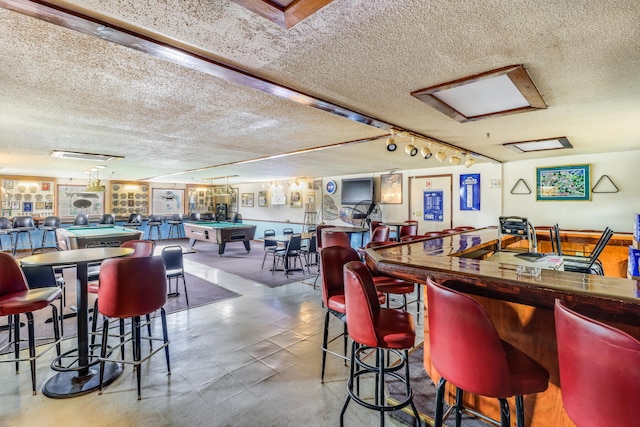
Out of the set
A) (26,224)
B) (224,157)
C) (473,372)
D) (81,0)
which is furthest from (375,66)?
(26,224)

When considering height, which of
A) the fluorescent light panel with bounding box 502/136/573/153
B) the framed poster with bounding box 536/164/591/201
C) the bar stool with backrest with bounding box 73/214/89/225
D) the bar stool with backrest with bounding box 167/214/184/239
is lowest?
the bar stool with backrest with bounding box 167/214/184/239

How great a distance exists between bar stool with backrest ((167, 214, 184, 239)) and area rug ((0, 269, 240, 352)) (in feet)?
18.8

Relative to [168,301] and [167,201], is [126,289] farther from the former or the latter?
[167,201]

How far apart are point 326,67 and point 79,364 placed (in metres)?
3.02

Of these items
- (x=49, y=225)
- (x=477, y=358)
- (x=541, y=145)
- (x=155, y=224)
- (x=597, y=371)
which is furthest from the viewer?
(x=155, y=224)

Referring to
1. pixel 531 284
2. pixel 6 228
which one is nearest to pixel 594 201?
pixel 531 284

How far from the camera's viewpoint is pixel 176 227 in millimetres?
12438

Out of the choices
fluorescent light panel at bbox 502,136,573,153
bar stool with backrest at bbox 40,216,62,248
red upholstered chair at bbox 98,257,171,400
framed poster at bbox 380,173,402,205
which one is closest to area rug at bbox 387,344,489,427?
red upholstered chair at bbox 98,257,171,400

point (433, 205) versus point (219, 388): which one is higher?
point (433, 205)

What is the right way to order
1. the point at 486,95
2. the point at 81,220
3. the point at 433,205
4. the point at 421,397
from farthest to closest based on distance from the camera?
the point at 81,220 → the point at 433,205 → the point at 486,95 → the point at 421,397

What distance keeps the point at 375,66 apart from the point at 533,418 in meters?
2.34

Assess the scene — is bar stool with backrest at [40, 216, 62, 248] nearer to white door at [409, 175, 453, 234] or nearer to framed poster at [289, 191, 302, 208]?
framed poster at [289, 191, 302, 208]

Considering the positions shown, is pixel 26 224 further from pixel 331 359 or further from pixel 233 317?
pixel 331 359

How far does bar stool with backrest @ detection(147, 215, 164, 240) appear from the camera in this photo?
11.1 meters
